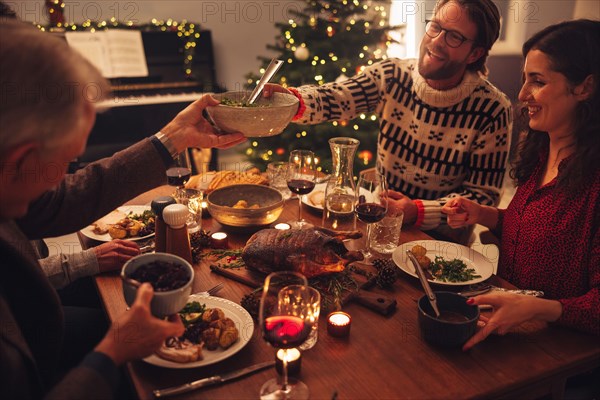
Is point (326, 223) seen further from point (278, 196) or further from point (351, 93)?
point (351, 93)

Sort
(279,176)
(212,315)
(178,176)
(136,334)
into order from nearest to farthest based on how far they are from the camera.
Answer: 1. (136,334)
2. (212,315)
3. (178,176)
4. (279,176)

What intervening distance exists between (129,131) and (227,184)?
271 cm

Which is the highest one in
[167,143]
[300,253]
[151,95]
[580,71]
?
[580,71]

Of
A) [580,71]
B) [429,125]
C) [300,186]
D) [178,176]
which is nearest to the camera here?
[580,71]

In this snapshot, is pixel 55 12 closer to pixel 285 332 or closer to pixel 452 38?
pixel 452 38

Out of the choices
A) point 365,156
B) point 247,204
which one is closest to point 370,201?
point 247,204

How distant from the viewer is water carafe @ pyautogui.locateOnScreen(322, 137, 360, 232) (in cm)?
175

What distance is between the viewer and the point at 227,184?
1.92 m

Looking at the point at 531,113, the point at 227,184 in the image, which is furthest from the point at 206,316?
the point at 531,113

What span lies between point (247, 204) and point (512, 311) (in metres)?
A: 0.93

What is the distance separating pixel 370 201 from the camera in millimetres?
1628

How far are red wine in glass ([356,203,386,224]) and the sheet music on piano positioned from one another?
10.1 ft

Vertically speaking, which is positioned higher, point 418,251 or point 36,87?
point 36,87

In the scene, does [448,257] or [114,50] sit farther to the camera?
[114,50]
